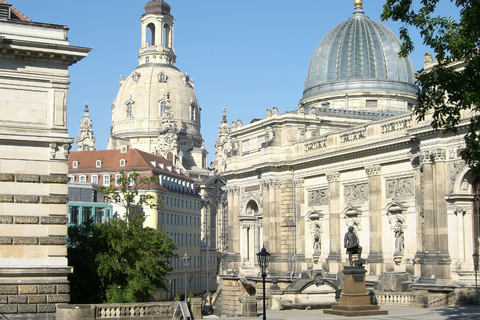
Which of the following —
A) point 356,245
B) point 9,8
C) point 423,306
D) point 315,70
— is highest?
point 315,70

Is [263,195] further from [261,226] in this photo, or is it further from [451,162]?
[451,162]

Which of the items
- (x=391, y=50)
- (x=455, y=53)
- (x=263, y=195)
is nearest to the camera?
(x=455, y=53)

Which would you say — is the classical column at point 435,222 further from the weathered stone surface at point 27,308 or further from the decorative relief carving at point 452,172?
the weathered stone surface at point 27,308

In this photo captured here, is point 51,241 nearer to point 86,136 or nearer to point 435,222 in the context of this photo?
point 435,222

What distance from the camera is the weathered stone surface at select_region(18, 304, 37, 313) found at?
33.2 m

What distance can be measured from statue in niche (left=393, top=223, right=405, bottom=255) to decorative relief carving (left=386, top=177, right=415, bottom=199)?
210cm

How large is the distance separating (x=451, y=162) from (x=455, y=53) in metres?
24.5

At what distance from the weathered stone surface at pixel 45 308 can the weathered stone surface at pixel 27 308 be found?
6.2 inches

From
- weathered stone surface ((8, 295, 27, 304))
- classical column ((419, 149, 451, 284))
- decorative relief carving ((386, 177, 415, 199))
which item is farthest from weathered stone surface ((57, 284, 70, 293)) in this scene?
decorative relief carving ((386, 177, 415, 199))

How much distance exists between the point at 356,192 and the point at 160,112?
107m

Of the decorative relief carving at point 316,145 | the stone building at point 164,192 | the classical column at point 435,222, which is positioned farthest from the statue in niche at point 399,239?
the stone building at point 164,192

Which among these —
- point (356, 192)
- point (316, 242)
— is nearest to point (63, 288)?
point (356, 192)

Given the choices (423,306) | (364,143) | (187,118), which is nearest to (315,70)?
(364,143)

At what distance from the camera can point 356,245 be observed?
45.0 meters
